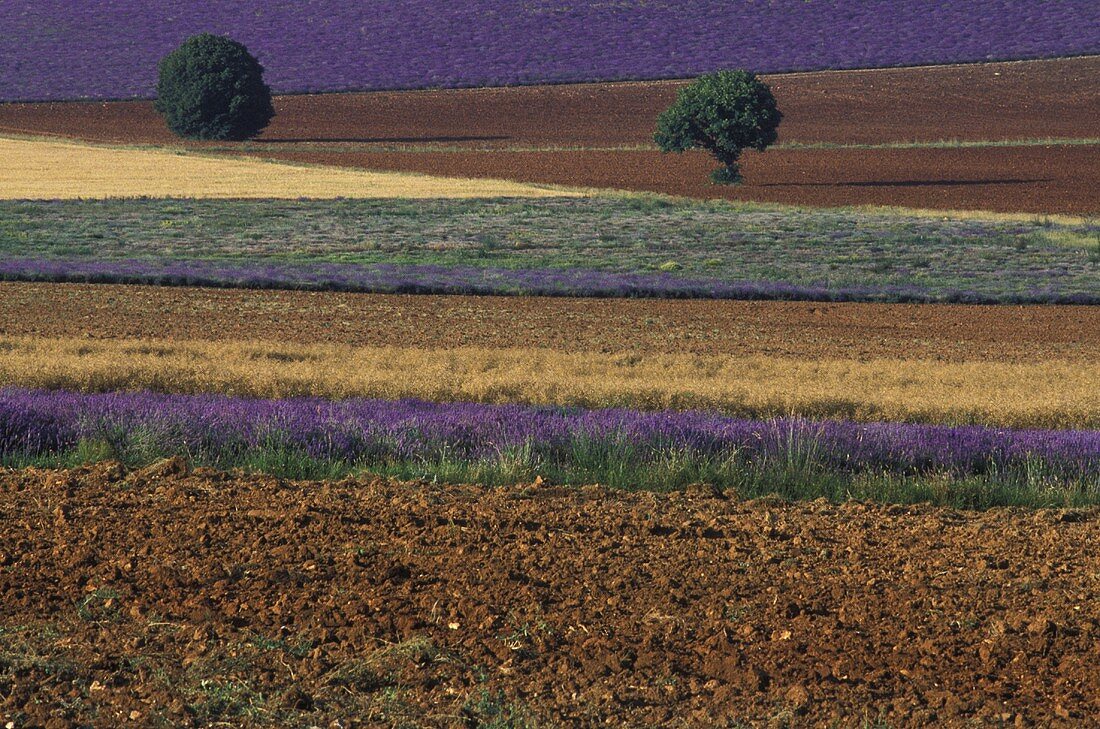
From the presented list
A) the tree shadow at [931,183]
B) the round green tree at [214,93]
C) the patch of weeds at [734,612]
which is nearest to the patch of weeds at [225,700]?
the patch of weeds at [734,612]

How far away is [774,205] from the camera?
4662 centimetres

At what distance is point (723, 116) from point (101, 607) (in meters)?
49.7

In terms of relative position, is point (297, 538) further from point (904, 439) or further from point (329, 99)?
point (329, 99)

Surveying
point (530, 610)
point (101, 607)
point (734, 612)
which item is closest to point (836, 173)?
point (734, 612)

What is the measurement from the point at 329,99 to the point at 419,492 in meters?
92.6

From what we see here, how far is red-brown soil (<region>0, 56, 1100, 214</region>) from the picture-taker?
5612 cm

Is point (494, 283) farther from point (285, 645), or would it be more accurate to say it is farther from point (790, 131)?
point (790, 131)

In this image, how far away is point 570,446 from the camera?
10219 mm

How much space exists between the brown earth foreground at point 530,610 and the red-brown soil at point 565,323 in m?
11.0

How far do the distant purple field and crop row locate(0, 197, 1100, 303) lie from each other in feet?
198

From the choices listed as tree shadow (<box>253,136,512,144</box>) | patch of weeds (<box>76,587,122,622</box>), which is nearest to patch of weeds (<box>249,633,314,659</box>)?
patch of weeds (<box>76,587,122,622</box>)

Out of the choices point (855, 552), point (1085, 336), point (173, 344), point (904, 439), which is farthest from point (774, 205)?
point (855, 552)

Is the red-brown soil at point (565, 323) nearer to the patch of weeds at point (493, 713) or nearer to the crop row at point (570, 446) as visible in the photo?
the crop row at point (570, 446)

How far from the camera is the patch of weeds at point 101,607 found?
609 cm
